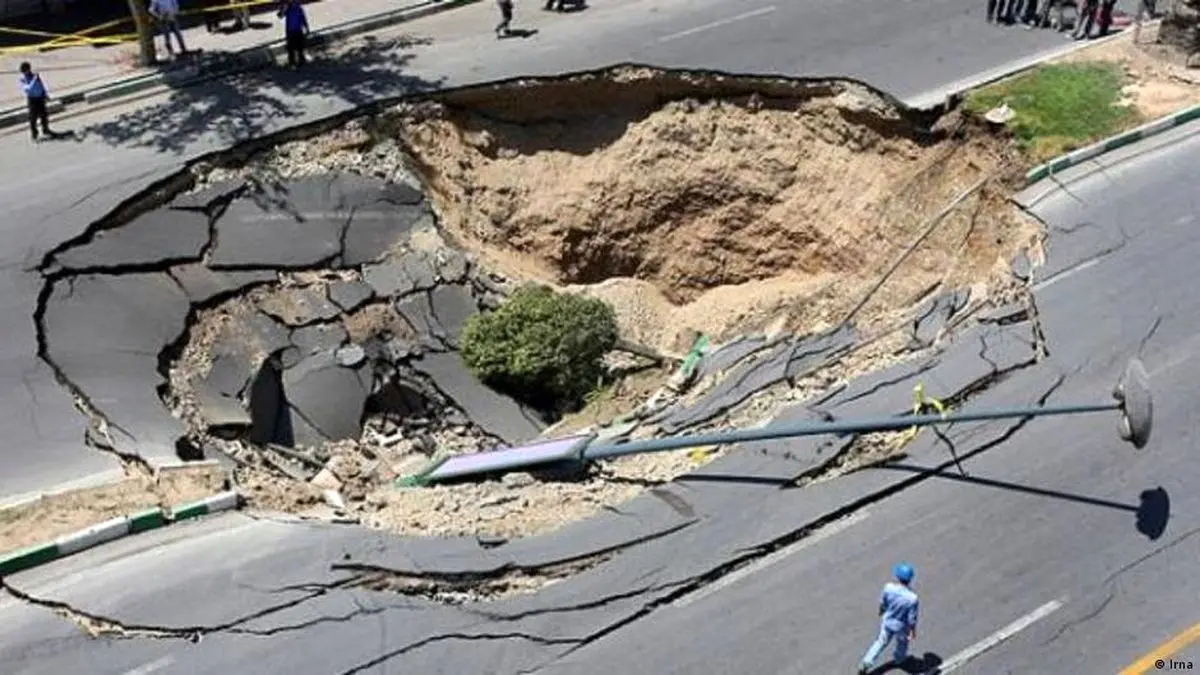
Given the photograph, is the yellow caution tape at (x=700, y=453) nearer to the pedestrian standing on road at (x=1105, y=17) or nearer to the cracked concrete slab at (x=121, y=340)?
the cracked concrete slab at (x=121, y=340)

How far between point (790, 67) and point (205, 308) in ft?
32.8

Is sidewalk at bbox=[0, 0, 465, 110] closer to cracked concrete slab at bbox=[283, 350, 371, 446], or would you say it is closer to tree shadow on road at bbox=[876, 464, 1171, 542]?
cracked concrete slab at bbox=[283, 350, 371, 446]

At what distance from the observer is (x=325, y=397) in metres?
17.4

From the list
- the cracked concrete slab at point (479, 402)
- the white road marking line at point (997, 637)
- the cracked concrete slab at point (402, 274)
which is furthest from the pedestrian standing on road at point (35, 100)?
the white road marking line at point (997, 637)

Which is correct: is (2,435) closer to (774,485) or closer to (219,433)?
(219,433)

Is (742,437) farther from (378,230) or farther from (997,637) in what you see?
(378,230)

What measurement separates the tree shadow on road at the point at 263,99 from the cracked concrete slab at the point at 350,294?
2821 millimetres

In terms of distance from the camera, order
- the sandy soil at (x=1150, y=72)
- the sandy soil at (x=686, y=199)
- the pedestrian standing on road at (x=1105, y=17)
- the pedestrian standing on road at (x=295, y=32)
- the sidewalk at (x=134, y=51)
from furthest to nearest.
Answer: the pedestrian standing on road at (x=1105, y=17)
the sidewalk at (x=134, y=51)
the pedestrian standing on road at (x=295, y=32)
the sandy soil at (x=1150, y=72)
the sandy soil at (x=686, y=199)

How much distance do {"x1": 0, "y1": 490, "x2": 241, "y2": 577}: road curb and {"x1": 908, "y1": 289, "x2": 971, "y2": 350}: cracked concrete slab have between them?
8009mm

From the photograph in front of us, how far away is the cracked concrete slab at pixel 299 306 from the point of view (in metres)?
18.1

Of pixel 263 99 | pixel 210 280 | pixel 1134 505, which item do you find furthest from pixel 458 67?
pixel 1134 505

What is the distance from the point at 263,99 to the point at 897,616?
1376cm

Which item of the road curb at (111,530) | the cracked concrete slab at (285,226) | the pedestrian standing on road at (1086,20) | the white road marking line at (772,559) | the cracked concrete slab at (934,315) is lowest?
the white road marking line at (772,559)

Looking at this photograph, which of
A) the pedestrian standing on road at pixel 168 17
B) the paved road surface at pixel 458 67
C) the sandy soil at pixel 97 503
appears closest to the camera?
the sandy soil at pixel 97 503
